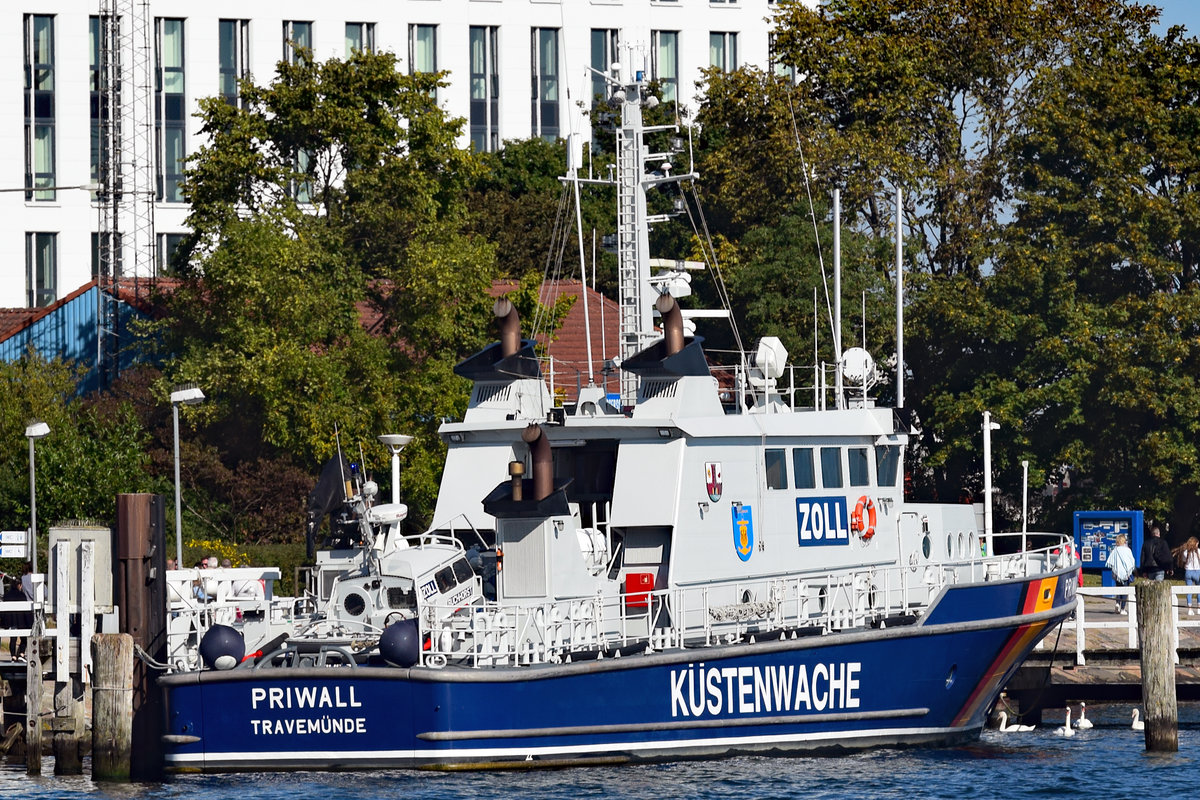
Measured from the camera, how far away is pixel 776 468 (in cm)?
2356

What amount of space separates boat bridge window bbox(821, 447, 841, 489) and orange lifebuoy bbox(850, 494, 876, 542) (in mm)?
387

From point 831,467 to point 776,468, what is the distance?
96 cm

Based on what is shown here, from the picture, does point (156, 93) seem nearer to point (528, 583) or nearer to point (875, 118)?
point (875, 118)

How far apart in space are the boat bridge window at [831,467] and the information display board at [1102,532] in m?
13.1

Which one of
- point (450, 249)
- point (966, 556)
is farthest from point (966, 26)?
point (966, 556)

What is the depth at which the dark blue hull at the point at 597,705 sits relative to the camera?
780 inches

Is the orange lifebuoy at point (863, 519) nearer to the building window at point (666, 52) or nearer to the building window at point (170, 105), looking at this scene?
the building window at point (170, 105)

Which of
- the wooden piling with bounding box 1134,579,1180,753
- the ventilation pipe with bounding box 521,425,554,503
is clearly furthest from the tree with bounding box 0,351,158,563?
the wooden piling with bounding box 1134,579,1180,753

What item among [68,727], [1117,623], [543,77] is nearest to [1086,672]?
[1117,623]

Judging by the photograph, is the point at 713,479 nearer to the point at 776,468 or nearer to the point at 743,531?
the point at 743,531

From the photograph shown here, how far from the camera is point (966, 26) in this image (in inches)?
1780

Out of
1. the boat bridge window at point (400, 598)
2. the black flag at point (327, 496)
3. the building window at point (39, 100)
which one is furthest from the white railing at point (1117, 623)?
the building window at point (39, 100)

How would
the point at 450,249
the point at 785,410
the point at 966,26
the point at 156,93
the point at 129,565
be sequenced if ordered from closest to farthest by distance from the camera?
the point at 129,565
the point at 785,410
the point at 450,249
the point at 966,26
the point at 156,93

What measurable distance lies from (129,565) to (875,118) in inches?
1114
